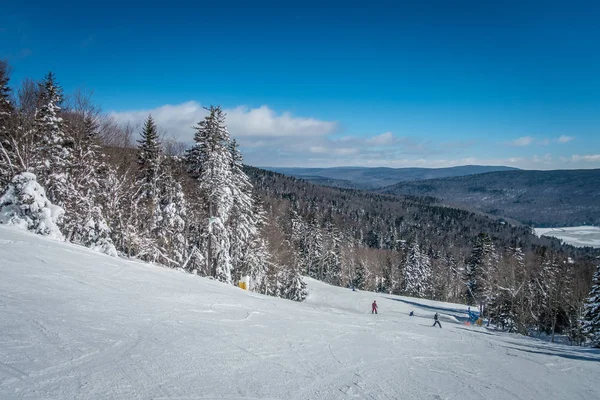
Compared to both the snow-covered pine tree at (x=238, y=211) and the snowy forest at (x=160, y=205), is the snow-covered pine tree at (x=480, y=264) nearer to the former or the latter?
the snowy forest at (x=160, y=205)

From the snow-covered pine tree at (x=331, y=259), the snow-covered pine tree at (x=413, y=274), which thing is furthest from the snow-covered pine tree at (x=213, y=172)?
the snow-covered pine tree at (x=413, y=274)

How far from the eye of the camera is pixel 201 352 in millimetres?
6875

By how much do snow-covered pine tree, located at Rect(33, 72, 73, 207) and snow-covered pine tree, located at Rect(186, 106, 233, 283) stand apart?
7.72m

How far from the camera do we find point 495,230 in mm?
198750

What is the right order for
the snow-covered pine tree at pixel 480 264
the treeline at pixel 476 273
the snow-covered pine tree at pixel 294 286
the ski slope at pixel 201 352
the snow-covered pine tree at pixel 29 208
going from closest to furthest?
the ski slope at pixel 201 352
the snow-covered pine tree at pixel 29 208
the treeline at pixel 476 273
the snow-covered pine tree at pixel 294 286
the snow-covered pine tree at pixel 480 264

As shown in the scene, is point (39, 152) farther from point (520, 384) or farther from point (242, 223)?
point (520, 384)

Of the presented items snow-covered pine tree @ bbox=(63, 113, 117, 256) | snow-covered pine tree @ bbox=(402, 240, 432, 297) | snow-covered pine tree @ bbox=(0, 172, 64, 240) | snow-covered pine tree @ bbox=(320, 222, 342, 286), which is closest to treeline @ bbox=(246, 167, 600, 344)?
snow-covered pine tree @ bbox=(402, 240, 432, 297)

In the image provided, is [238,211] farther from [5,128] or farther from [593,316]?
[593,316]

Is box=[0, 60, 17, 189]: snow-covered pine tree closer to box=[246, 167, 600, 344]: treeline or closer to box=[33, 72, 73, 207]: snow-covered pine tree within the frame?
box=[33, 72, 73, 207]: snow-covered pine tree

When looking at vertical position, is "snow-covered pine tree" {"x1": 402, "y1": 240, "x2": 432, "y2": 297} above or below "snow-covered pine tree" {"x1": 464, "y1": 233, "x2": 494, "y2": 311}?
below

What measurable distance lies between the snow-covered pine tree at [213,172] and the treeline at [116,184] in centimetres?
7

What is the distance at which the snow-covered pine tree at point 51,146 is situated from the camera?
60.6ft

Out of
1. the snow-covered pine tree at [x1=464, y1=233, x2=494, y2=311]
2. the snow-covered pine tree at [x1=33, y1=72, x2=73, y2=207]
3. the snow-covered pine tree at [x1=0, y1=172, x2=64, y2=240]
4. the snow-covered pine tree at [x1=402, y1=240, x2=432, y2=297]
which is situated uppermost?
the snow-covered pine tree at [x1=33, y1=72, x2=73, y2=207]

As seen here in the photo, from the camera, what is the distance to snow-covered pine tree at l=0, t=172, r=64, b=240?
1458 centimetres
